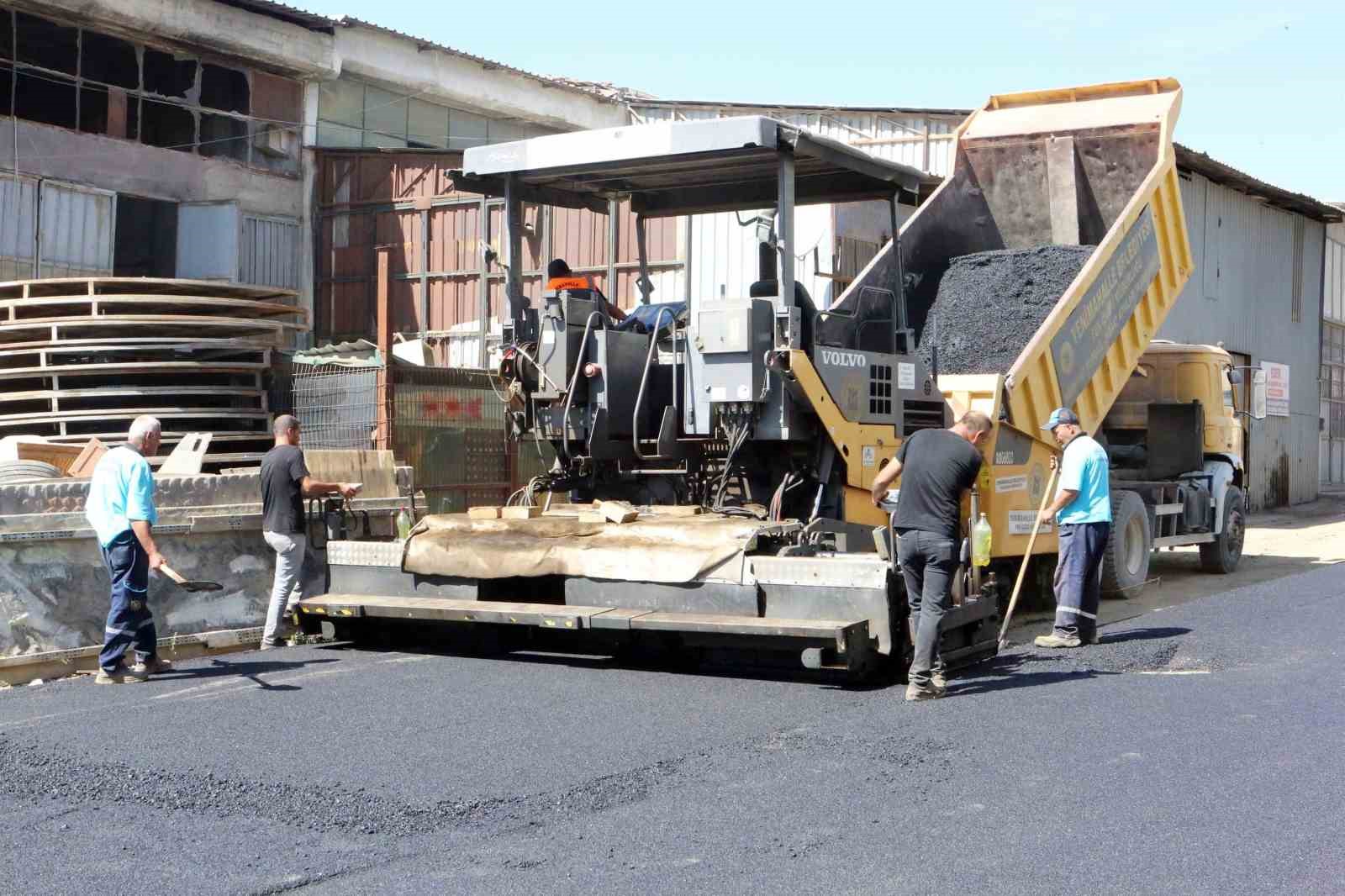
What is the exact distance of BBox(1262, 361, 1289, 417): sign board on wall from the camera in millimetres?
24469

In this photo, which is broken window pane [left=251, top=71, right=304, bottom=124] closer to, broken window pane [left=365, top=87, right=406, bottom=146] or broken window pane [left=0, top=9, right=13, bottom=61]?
broken window pane [left=365, top=87, right=406, bottom=146]

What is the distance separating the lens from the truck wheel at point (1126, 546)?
11562 millimetres

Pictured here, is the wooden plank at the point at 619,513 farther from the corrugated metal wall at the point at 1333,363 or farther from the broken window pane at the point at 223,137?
the corrugated metal wall at the point at 1333,363

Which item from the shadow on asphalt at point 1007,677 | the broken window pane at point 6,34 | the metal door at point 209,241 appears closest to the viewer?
the shadow on asphalt at point 1007,677

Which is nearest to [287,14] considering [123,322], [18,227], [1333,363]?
[18,227]

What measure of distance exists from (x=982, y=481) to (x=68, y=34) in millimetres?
14601

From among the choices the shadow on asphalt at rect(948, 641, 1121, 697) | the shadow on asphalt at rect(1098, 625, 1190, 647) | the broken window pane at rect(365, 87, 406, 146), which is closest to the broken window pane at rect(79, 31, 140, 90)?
the broken window pane at rect(365, 87, 406, 146)

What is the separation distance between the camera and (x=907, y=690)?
23.1 feet

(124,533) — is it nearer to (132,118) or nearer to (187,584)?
(187,584)

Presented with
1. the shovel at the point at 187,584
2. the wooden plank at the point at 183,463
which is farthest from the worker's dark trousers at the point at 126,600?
the wooden plank at the point at 183,463

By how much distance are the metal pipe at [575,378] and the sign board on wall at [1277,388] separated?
18.9m

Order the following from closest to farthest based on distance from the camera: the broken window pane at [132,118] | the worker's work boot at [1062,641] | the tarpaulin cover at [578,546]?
the tarpaulin cover at [578,546] < the worker's work boot at [1062,641] < the broken window pane at [132,118]

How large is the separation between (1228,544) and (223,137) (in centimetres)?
1458

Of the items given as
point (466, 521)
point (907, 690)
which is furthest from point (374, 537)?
point (907, 690)
